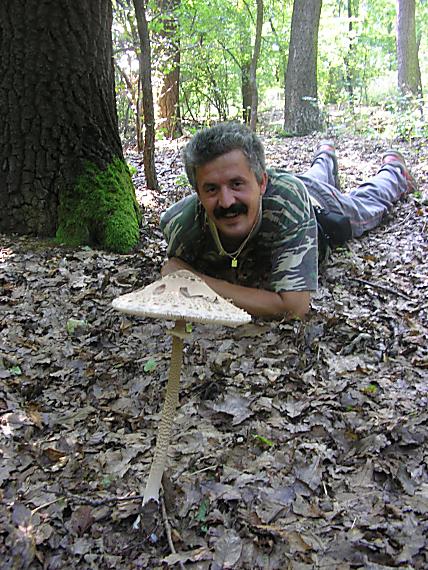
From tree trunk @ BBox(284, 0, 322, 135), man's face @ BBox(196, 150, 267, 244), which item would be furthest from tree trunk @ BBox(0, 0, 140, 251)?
tree trunk @ BBox(284, 0, 322, 135)

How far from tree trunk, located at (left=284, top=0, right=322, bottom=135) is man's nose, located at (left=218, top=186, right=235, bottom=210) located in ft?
34.1

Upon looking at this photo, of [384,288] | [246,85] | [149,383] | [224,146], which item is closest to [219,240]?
[224,146]

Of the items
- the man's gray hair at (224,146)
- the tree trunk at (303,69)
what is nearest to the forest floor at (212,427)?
the man's gray hair at (224,146)

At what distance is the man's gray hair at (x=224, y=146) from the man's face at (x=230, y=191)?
39mm

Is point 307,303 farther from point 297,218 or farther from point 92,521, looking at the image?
point 92,521

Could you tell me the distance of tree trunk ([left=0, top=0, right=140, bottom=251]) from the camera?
4555mm

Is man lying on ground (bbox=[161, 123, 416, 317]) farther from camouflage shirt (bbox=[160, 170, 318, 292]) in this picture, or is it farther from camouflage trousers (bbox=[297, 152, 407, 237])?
camouflage trousers (bbox=[297, 152, 407, 237])

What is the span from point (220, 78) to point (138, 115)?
941 centimetres

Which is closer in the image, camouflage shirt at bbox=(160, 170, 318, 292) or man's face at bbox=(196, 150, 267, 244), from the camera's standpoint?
man's face at bbox=(196, 150, 267, 244)

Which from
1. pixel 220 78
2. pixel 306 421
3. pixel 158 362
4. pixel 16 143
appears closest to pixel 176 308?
pixel 306 421

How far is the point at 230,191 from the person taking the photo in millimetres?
3488

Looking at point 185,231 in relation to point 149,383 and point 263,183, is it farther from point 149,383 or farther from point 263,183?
point 149,383

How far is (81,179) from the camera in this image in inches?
193

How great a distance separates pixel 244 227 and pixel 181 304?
192 centimetres
